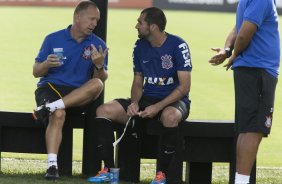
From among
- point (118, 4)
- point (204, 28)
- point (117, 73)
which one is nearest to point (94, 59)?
point (117, 73)

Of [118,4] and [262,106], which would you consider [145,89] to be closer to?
[262,106]

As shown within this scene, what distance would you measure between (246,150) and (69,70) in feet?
5.41

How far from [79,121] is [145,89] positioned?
1.89 ft

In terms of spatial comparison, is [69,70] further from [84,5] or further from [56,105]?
[84,5]

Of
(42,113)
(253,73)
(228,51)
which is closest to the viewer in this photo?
(253,73)

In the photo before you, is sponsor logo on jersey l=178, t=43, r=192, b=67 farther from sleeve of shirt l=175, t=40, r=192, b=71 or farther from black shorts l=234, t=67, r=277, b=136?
black shorts l=234, t=67, r=277, b=136

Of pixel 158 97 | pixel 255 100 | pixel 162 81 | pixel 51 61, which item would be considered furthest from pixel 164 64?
pixel 255 100

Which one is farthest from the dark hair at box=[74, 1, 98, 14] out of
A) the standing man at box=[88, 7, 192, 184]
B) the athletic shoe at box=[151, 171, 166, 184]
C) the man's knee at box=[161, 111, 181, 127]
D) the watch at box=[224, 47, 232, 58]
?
the athletic shoe at box=[151, 171, 166, 184]

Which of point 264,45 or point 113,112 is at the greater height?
point 264,45

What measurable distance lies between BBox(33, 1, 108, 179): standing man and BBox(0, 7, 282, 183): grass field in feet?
5.80

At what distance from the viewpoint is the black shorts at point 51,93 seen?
6418 mm

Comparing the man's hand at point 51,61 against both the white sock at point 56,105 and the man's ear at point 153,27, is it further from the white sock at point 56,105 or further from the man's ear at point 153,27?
the man's ear at point 153,27

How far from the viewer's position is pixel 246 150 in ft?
18.6

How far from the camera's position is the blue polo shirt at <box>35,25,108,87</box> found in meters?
6.56
